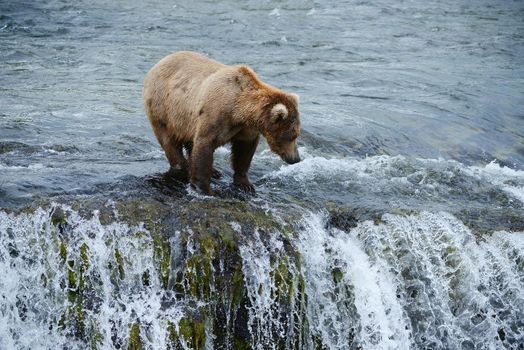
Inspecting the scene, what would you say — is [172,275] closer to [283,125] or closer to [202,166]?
[202,166]

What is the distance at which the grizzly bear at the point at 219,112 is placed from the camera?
24.8 feet

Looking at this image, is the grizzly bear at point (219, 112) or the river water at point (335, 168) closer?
the river water at point (335, 168)

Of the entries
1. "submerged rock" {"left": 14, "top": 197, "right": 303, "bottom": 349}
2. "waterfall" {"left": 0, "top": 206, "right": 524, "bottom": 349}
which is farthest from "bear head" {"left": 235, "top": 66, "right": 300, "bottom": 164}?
"submerged rock" {"left": 14, "top": 197, "right": 303, "bottom": 349}

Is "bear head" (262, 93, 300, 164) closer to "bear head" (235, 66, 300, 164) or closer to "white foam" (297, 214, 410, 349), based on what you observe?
"bear head" (235, 66, 300, 164)

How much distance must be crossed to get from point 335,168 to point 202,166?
7.76 ft

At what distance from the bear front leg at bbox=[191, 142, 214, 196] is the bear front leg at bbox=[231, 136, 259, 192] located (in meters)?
0.56

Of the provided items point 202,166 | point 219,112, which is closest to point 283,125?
point 219,112

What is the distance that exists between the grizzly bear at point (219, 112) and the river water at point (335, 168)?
0.61 metres

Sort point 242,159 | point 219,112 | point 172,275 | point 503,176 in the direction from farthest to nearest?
1. point 503,176
2. point 242,159
3. point 219,112
4. point 172,275

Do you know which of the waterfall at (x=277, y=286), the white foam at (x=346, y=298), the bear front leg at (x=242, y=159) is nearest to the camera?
the waterfall at (x=277, y=286)

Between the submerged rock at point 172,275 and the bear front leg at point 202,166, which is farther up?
the bear front leg at point 202,166

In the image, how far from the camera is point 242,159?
26.8ft

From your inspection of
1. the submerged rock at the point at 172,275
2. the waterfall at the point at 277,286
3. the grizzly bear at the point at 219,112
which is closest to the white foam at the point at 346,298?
the waterfall at the point at 277,286

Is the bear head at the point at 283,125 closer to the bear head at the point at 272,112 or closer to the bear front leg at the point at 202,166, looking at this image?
the bear head at the point at 272,112
